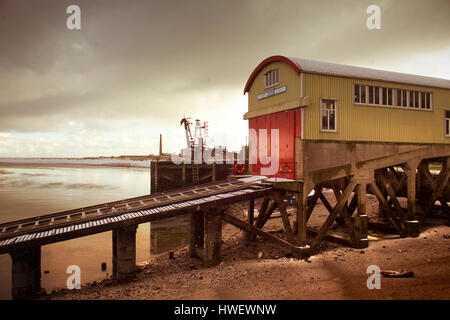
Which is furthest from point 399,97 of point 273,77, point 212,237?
point 212,237

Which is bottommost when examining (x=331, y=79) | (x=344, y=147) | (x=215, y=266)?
(x=215, y=266)

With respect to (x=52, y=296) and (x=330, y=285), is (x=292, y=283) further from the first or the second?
(x=52, y=296)

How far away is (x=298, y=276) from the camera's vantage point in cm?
941

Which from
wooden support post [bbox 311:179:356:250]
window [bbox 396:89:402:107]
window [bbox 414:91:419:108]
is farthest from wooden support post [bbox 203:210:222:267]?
window [bbox 414:91:419:108]

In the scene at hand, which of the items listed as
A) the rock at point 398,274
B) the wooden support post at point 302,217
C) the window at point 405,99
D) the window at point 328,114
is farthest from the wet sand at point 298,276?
the window at point 405,99

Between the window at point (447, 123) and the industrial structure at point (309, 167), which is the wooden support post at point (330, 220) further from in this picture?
the window at point (447, 123)

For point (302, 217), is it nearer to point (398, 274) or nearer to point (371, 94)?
point (398, 274)

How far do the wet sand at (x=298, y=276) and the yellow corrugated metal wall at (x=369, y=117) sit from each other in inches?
191

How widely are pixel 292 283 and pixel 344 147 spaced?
6.39m

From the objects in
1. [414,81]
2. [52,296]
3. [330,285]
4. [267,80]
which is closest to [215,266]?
[330,285]

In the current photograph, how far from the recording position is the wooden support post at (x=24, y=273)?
9102 mm
